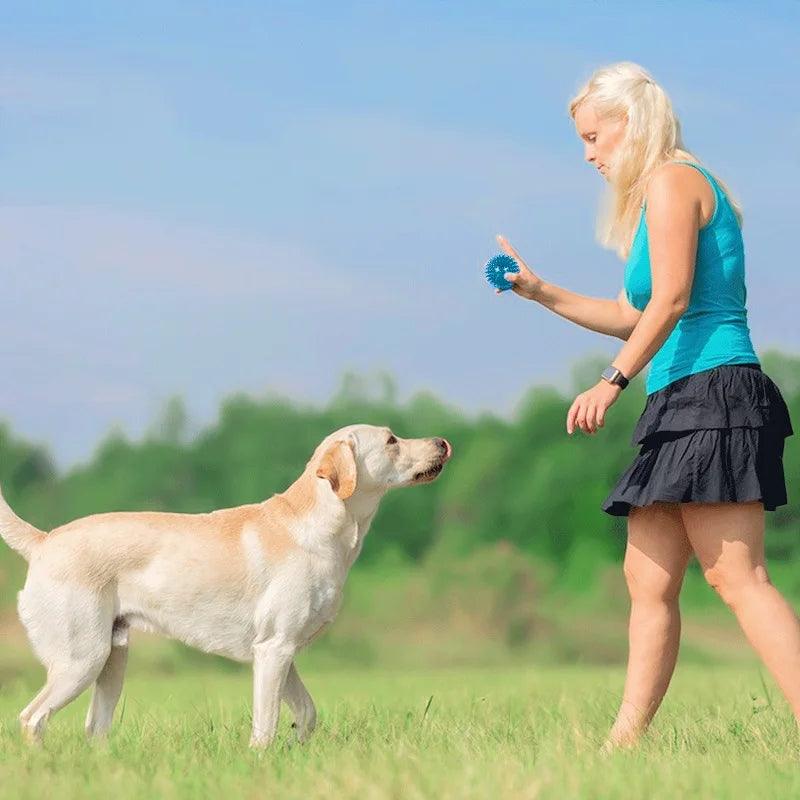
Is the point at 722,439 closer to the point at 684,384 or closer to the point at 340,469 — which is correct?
the point at 684,384

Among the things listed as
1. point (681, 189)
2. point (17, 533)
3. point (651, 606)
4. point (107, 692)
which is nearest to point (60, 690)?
point (107, 692)

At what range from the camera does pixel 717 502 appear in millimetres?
4965

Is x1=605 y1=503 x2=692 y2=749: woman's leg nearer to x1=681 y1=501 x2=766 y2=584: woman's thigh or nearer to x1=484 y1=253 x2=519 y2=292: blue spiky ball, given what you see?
x1=681 y1=501 x2=766 y2=584: woman's thigh

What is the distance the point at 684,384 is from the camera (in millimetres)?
5035

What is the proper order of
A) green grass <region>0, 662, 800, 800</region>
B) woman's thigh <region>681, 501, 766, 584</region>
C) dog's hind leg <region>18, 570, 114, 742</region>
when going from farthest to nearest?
dog's hind leg <region>18, 570, 114, 742</region> < woman's thigh <region>681, 501, 766, 584</region> < green grass <region>0, 662, 800, 800</region>

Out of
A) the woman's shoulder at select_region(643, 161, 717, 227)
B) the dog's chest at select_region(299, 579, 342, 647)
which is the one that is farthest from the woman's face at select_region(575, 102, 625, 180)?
the dog's chest at select_region(299, 579, 342, 647)

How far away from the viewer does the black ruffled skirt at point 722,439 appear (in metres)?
4.92

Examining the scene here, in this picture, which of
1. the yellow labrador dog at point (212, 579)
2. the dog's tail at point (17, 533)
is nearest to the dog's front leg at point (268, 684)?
the yellow labrador dog at point (212, 579)

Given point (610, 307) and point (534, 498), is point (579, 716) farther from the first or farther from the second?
point (534, 498)

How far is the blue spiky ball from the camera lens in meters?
5.80

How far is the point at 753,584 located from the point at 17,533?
3203mm

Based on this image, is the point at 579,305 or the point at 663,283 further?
the point at 579,305

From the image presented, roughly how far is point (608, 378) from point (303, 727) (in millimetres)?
2192

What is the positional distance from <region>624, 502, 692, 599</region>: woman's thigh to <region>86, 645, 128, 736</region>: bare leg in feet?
7.68
